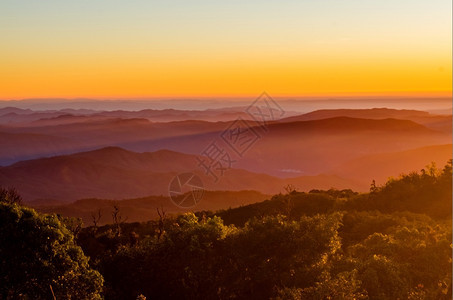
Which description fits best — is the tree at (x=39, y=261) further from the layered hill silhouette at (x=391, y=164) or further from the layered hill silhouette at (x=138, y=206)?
the layered hill silhouette at (x=391, y=164)

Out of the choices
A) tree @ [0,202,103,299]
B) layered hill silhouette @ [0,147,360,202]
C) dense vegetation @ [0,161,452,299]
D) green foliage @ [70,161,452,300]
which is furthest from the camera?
layered hill silhouette @ [0,147,360,202]

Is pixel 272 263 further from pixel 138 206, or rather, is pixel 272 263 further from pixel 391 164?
pixel 391 164

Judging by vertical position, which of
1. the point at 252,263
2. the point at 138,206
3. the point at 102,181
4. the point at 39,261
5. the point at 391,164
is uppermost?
the point at 39,261

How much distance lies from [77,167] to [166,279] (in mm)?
130933

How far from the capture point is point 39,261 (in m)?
14.6

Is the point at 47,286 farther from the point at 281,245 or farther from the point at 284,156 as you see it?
the point at 284,156

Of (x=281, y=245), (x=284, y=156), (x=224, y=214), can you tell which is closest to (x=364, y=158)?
(x=284, y=156)

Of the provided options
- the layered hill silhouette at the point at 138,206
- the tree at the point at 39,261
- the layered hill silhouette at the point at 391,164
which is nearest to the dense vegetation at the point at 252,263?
the tree at the point at 39,261

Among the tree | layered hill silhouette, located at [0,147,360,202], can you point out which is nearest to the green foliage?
the tree

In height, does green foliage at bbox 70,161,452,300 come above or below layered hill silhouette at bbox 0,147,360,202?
above

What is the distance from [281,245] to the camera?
59.8 feet

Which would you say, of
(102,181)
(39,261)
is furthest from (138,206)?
(39,261)

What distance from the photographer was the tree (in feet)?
47.3

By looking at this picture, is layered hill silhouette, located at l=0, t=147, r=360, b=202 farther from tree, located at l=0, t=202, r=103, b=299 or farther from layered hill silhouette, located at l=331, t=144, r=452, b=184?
tree, located at l=0, t=202, r=103, b=299
